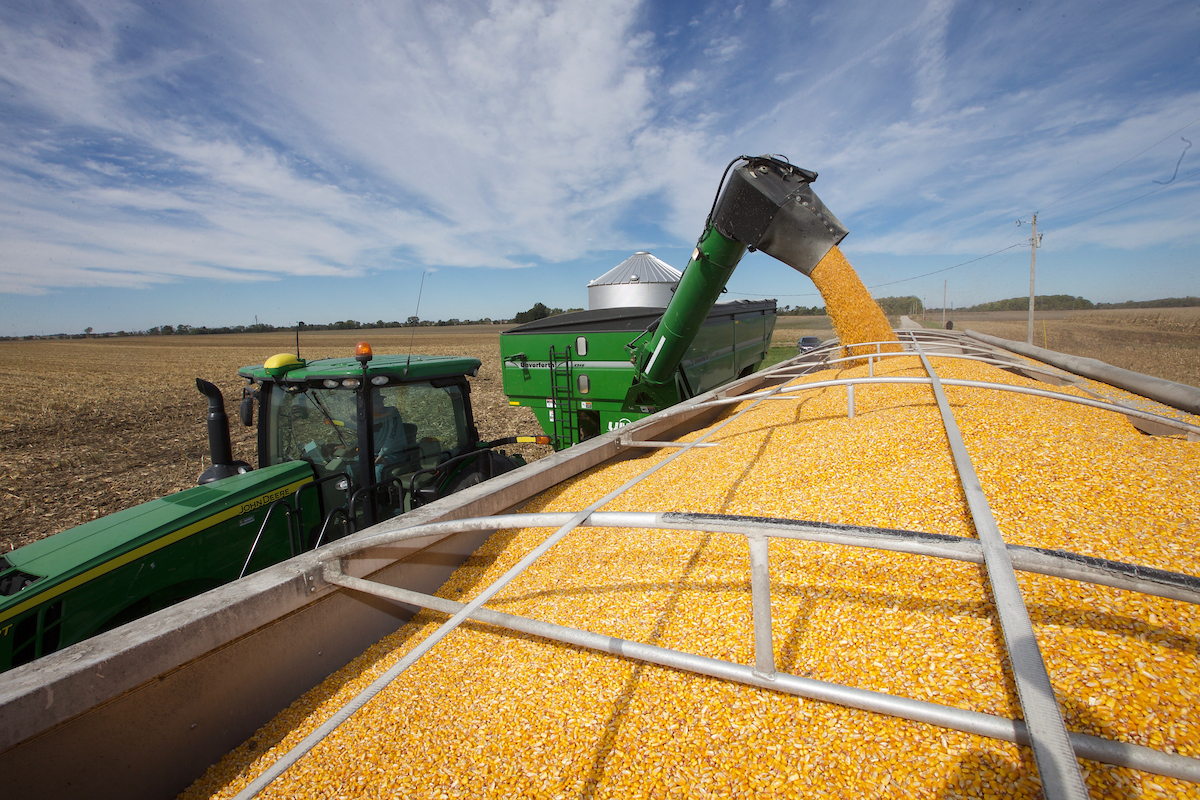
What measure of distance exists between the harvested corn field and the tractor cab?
1.05 meters

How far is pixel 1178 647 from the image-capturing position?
1.52m

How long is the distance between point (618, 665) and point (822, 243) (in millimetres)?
3984

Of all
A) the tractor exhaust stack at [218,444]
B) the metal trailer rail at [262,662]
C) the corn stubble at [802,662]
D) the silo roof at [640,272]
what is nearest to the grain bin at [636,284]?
the silo roof at [640,272]

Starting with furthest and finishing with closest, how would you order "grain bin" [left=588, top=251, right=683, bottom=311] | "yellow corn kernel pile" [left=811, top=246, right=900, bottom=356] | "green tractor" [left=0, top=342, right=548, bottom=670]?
"grain bin" [left=588, top=251, right=683, bottom=311], "yellow corn kernel pile" [left=811, top=246, right=900, bottom=356], "green tractor" [left=0, top=342, right=548, bottom=670]

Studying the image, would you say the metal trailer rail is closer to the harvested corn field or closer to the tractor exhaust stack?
the harvested corn field

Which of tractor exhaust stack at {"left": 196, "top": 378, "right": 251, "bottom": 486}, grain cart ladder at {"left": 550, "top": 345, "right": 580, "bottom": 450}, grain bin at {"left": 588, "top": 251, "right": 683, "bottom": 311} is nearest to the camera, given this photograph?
tractor exhaust stack at {"left": 196, "top": 378, "right": 251, "bottom": 486}

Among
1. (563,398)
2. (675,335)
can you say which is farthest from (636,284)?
(675,335)

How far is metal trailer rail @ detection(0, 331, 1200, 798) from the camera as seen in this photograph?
4.35 feet

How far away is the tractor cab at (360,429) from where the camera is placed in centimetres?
333

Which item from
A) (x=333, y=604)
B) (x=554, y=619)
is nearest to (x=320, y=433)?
(x=333, y=604)

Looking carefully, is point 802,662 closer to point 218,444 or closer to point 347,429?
point 347,429

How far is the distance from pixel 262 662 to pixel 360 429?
5.35 feet

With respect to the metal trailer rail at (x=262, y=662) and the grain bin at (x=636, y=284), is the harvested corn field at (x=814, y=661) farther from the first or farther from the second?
the grain bin at (x=636, y=284)

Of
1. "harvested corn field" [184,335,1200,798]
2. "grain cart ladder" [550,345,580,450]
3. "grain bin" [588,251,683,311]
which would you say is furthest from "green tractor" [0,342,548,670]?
"grain bin" [588,251,683,311]
